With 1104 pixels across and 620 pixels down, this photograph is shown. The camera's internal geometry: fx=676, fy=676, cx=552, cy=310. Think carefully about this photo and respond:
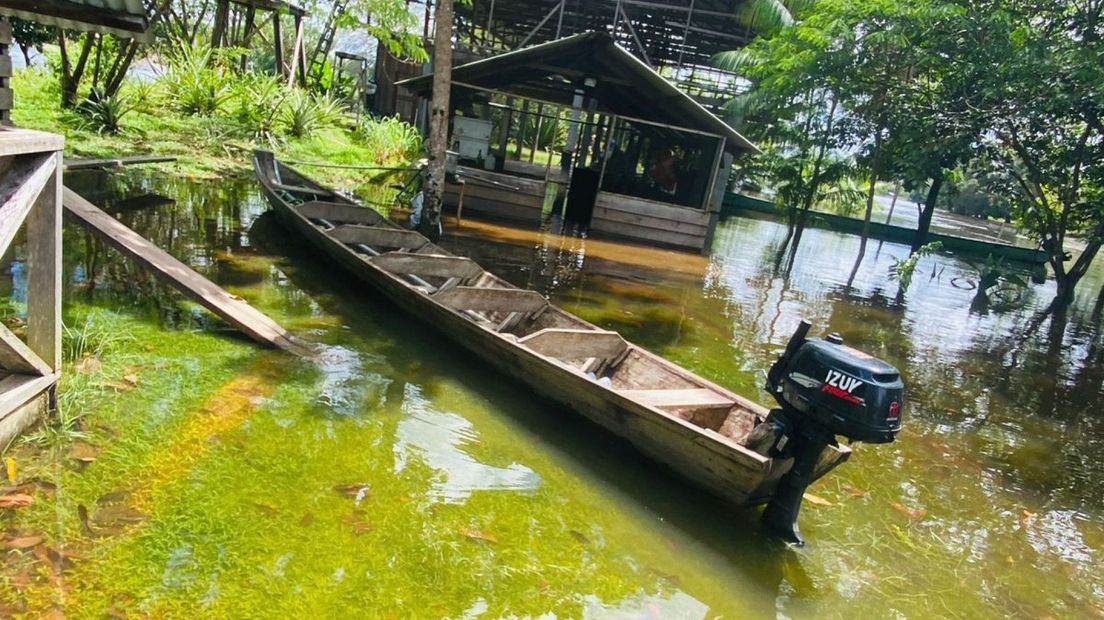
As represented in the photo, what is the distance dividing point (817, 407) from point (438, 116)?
7759 millimetres

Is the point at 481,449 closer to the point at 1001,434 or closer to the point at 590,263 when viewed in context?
the point at 1001,434

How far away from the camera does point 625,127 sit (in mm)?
17219

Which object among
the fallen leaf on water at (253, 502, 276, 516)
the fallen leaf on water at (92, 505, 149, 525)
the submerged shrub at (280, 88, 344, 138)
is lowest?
the fallen leaf on water at (92, 505, 149, 525)

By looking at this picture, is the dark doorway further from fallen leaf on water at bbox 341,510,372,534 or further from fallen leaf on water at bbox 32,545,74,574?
fallen leaf on water at bbox 32,545,74,574

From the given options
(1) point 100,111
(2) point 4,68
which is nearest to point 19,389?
(2) point 4,68

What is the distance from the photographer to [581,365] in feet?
19.1

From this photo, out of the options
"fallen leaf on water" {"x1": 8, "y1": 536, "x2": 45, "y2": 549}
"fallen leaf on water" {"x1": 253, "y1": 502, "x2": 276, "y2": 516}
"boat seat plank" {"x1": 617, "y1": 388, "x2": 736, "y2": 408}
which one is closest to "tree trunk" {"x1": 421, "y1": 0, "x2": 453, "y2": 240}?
"boat seat plank" {"x1": 617, "y1": 388, "x2": 736, "y2": 408}

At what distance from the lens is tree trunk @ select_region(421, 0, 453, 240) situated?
974 cm

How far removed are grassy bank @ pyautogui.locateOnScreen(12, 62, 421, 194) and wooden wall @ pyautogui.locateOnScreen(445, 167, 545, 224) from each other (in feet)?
8.25

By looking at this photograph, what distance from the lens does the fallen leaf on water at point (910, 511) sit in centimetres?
495

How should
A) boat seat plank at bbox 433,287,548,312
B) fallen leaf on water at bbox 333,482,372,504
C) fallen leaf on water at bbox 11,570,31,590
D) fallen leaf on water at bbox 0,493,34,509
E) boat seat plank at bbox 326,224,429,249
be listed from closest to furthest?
fallen leaf on water at bbox 11,570,31,590 < fallen leaf on water at bbox 0,493,34,509 < fallen leaf on water at bbox 333,482,372,504 < boat seat plank at bbox 433,287,548,312 < boat seat plank at bbox 326,224,429,249

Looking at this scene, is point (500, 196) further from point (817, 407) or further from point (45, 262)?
point (817, 407)

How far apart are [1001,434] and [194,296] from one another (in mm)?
7878

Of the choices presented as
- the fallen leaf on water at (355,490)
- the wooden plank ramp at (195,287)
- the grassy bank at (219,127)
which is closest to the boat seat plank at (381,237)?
the wooden plank ramp at (195,287)
